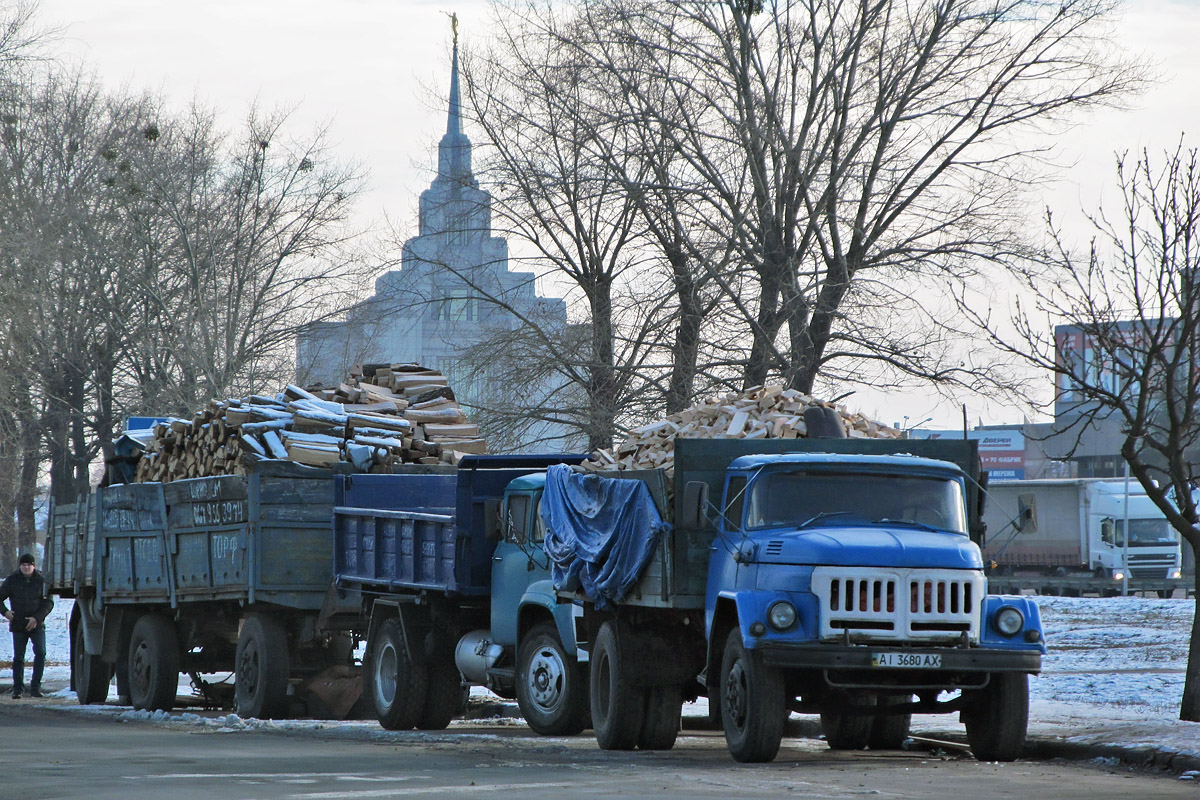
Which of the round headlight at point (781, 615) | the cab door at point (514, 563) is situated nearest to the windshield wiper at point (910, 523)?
the round headlight at point (781, 615)

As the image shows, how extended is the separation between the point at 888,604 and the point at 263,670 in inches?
286

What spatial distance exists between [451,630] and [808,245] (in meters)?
12.6

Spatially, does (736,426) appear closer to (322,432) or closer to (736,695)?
(736,695)

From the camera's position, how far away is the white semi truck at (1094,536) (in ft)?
164

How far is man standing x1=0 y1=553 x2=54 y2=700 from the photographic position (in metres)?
20.4

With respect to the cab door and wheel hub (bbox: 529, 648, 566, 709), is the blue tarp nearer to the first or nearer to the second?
the cab door

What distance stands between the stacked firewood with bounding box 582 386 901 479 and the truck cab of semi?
5.10ft

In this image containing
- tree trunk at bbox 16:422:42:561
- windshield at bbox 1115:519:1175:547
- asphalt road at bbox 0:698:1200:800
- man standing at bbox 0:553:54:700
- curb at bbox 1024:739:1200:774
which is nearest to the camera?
asphalt road at bbox 0:698:1200:800

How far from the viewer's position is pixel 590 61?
2577 cm

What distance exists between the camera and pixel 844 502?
11695 mm

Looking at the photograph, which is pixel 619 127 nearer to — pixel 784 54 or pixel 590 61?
pixel 590 61

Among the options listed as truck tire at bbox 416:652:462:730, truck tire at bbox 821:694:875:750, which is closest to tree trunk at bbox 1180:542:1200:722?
truck tire at bbox 821:694:875:750

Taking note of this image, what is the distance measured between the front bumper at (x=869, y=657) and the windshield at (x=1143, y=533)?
4095cm

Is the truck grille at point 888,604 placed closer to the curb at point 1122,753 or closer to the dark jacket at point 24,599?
the curb at point 1122,753
